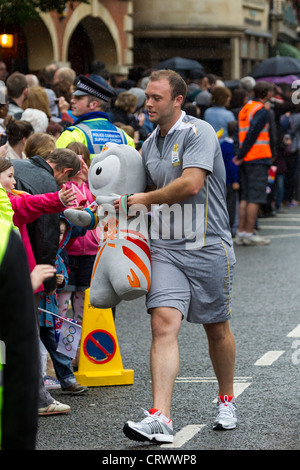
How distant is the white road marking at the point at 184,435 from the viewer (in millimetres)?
5434

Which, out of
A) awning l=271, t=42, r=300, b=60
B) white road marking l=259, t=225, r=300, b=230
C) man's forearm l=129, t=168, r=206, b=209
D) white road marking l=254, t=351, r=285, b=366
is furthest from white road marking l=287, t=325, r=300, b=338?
awning l=271, t=42, r=300, b=60

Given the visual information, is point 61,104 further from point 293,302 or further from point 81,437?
point 81,437

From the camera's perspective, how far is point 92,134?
7.69 meters

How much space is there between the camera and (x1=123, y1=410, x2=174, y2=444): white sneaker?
524 centimetres

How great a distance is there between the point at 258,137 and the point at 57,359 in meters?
7.88

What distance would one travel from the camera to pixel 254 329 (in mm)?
8617

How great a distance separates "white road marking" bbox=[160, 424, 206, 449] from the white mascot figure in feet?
2.40

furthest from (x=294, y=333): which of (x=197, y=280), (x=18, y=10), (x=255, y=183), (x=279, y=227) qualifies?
(x=279, y=227)

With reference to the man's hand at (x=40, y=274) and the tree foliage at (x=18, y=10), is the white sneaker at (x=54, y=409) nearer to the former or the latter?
the man's hand at (x=40, y=274)

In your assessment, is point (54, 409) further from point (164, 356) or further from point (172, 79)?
point (172, 79)

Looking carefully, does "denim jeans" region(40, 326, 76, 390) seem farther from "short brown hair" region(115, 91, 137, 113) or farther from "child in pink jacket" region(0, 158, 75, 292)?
"short brown hair" region(115, 91, 137, 113)

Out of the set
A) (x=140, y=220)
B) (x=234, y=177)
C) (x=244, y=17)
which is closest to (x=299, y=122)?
(x=234, y=177)

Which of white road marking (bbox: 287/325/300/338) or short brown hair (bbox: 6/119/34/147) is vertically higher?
short brown hair (bbox: 6/119/34/147)

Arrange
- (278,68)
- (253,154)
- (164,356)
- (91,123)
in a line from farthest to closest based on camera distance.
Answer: (278,68), (253,154), (91,123), (164,356)
